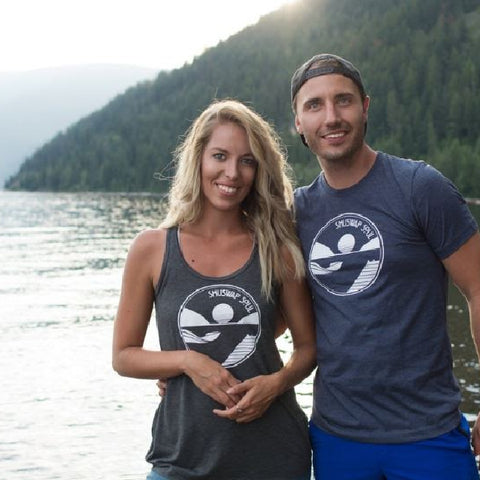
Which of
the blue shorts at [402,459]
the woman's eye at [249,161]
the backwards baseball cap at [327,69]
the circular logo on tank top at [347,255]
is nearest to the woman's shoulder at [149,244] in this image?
the woman's eye at [249,161]

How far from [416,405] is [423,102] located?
415 ft

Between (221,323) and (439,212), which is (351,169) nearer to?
(439,212)

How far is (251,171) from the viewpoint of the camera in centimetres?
386

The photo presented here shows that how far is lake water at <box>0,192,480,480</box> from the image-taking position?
1175 centimetres

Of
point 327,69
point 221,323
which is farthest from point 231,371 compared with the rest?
point 327,69

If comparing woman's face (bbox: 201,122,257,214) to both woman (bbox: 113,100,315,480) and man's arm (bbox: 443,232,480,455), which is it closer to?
woman (bbox: 113,100,315,480)

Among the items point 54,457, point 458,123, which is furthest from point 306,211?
point 458,123

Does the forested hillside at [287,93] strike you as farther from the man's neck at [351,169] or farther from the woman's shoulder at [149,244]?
the woman's shoulder at [149,244]

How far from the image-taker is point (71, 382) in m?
16.3

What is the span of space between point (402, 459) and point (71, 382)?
44.5 ft

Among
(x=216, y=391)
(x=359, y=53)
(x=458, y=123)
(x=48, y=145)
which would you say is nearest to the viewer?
(x=216, y=391)

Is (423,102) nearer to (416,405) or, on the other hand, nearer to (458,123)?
(458,123)

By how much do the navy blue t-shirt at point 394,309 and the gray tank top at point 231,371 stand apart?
0.31m

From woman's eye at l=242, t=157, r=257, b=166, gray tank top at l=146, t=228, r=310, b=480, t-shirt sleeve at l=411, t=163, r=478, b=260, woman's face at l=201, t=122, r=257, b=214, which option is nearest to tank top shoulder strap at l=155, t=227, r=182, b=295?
gray tank top at l=146, t=228, r=310, b=480
